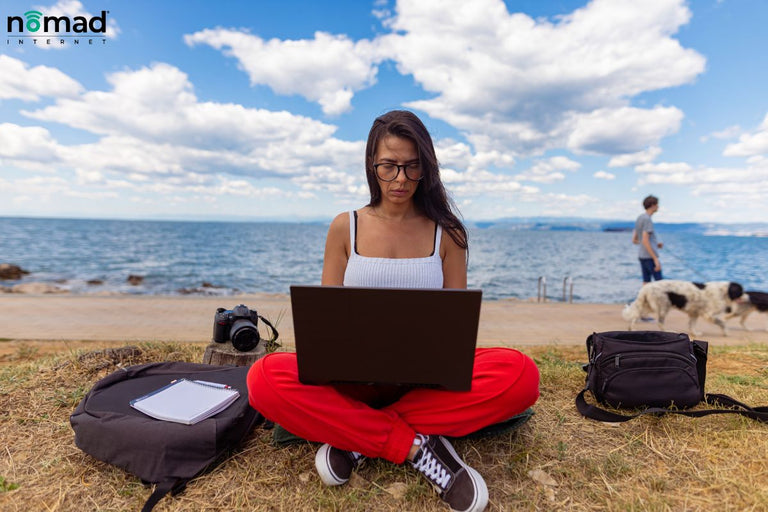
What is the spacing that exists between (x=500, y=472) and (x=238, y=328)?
203 cm

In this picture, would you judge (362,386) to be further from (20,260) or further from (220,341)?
(20,260)

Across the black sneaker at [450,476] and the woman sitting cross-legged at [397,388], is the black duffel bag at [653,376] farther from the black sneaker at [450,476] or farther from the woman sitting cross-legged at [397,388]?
the black sneaker at [450,476]

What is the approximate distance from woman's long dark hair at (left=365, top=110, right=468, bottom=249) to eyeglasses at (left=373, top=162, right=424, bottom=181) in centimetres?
4

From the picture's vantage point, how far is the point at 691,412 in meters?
2.56

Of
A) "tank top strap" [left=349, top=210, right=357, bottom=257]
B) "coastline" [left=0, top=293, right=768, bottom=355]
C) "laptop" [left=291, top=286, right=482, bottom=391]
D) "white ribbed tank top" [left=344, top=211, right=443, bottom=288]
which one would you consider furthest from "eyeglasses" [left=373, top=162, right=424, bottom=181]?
"coastline" [left=0, top=293, right=768, bottom=355]

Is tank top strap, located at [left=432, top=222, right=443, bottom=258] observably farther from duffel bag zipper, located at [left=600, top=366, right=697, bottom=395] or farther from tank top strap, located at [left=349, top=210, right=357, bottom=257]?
duffel bag zipper, located at [left=600, top=366, right=697, bottom=395]

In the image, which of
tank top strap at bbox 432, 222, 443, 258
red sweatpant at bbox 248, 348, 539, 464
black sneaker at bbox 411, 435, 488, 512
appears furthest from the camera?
tank top strap at bbox 432, 222, 443, 258

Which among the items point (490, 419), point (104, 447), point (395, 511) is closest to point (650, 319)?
point (490, 419)

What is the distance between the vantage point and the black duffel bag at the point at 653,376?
2.69 m

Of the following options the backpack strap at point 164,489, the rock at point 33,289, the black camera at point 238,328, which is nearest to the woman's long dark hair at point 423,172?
the black camera at point 238,328

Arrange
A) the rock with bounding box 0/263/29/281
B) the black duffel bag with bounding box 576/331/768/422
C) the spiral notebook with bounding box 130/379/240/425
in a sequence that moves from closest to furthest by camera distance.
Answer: the spiral notebook with bounding box 130/379/240/425, the black duffel bag with bounding box 576/331/768/422, the rock with bounding box 0/263/29/281

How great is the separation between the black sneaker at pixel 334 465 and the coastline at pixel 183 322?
2.61 metres

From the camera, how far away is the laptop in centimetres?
162

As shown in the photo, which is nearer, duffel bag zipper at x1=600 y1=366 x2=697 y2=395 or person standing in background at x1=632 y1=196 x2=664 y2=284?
duffel bag zipper at x1=600 y1=366 x2=697 y2=395
